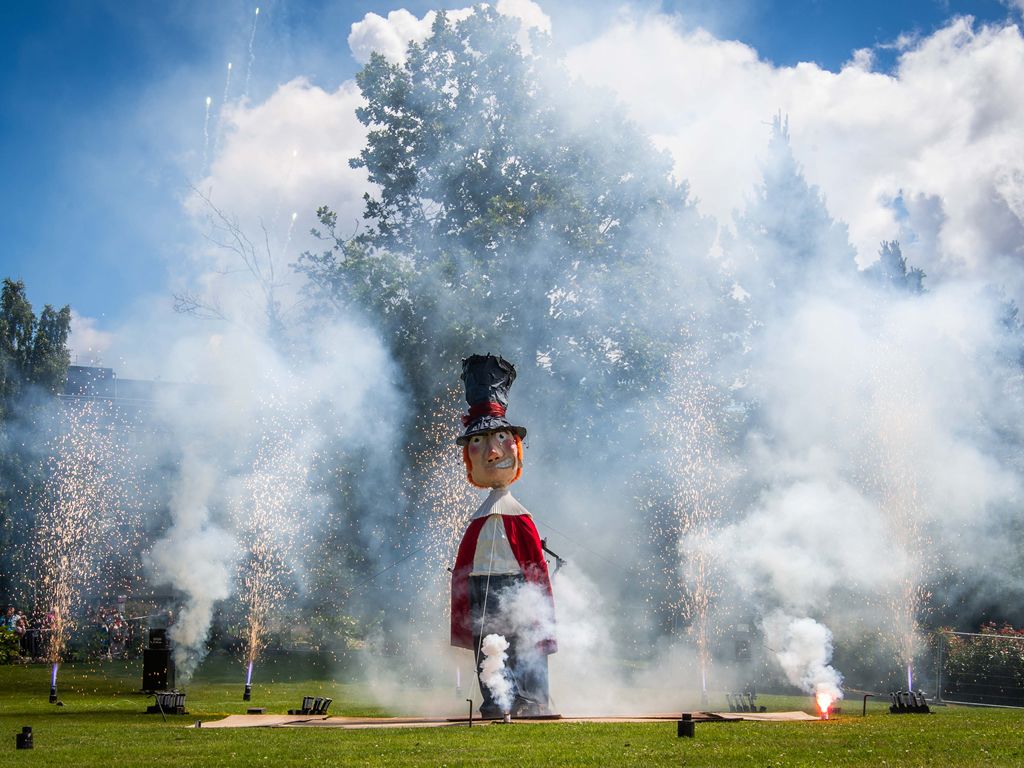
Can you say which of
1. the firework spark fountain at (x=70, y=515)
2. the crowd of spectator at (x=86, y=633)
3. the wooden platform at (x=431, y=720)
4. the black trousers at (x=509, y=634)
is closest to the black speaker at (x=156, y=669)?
the wooden platform at (x=431, y=720)

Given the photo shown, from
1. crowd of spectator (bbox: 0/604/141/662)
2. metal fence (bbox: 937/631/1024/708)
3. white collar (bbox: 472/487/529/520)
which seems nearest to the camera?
white collar (bbox: 472/487/529/520)

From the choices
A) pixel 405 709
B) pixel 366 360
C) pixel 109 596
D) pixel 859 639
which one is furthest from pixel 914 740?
pixel 109 596

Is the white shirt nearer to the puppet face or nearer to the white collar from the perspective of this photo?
Result: the white collar

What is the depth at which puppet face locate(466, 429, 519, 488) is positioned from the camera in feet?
65.0

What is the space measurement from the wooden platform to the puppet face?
4.41 m

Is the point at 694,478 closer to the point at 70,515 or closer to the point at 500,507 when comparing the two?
the point at 500,507

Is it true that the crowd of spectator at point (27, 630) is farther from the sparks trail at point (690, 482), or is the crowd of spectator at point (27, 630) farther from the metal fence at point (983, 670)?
the metal fence at point (983, 670)

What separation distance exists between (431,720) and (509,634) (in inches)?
78.4

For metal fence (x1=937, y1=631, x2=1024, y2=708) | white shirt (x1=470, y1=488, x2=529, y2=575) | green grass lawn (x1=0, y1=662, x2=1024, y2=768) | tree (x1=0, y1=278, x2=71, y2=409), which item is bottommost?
green grass lawn (x1=0, y1=662, x2=1024, y2=768)

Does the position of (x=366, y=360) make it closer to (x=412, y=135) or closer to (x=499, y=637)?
(x=412, y=135)

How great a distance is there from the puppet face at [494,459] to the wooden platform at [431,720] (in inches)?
174

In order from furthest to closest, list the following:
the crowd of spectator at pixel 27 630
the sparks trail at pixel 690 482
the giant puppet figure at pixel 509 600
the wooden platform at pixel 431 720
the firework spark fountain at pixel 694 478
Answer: the sparks trail at pixel 690 482 → the crowd of spectator at pixel 27 630 → the firework spark fountain at pixel 694 478 → the giant puppet figure at pixel 509 600 → the wooden platform at pixel 431 720

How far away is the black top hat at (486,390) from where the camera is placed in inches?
792

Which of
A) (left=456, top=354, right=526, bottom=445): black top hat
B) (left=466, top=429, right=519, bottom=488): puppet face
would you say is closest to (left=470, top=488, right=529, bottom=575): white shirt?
(left=466, top=429, right=519, bottom=488): puppet face
